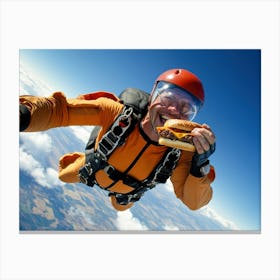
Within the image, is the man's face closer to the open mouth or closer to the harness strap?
the open mouth

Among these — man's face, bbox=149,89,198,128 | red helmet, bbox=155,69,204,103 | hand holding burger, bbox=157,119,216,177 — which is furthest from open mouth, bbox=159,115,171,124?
red helmet, bbox=155,69,204,103

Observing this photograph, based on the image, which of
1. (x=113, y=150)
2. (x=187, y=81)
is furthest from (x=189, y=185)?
(x=187, y=81)

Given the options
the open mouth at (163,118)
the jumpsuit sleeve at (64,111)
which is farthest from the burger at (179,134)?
the jumpsuit sleeve at (64,111)

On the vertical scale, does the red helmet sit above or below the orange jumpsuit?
above

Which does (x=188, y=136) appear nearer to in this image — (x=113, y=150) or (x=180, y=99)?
(x=180, y=99)

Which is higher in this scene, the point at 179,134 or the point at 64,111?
the point at 64,111
